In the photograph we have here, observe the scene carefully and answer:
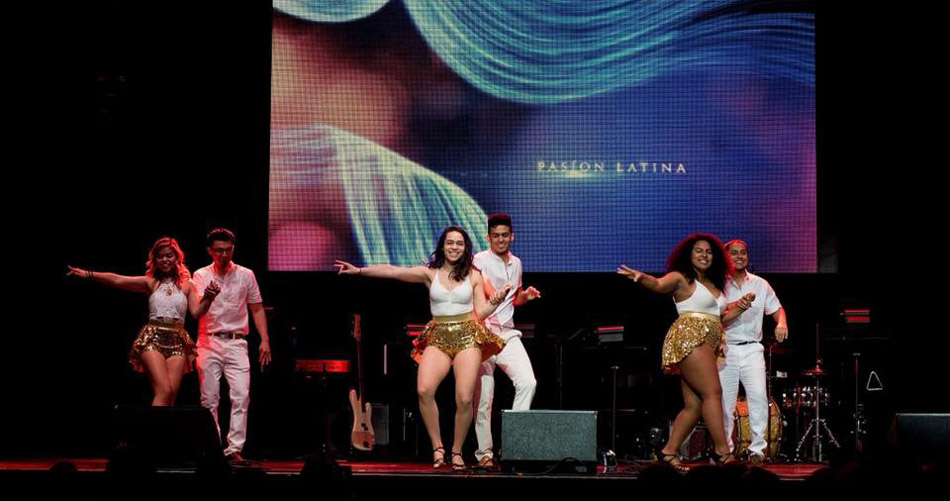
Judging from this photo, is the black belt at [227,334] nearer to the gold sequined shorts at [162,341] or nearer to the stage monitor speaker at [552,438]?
the gold sequined shorts at [162,341]

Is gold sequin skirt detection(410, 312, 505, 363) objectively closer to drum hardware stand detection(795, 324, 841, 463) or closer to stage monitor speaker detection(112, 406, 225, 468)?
stage monitor speaker detection(112, 406, 225, 468)

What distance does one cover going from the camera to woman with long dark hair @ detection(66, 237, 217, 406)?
25.5ft

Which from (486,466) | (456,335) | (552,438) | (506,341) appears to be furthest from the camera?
(506,341)

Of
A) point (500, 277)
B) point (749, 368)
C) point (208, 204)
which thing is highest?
point (208, 204)

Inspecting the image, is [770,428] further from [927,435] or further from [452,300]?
[452,300]

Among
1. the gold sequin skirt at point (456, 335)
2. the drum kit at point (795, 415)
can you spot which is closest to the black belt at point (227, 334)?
the gold sequin skirt at point (456, 335)

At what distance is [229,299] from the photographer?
8148 mm

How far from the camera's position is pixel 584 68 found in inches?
370

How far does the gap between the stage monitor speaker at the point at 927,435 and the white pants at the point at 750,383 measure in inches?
66.9

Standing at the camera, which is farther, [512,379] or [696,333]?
[512,379]

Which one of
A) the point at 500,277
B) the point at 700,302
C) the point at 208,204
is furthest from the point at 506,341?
the point at 208,204

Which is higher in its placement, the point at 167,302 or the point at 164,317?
the point at 167,302

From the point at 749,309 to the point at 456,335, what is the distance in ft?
7.60

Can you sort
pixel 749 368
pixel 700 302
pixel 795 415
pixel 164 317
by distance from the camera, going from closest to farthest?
pixel 700 302 → pixel 749 368 → pixel 164 317 → pixel 795 415
